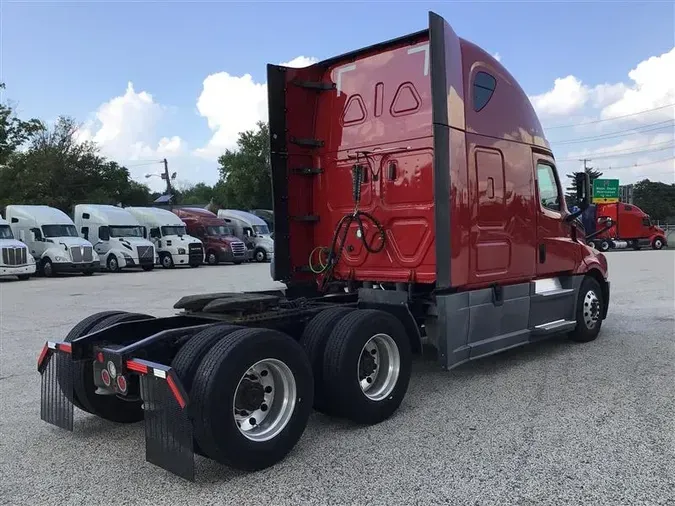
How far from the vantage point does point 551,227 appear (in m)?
7.24

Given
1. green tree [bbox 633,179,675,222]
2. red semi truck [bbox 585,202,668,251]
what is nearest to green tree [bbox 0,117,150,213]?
red semi truck [bbox 585,202,668,251]

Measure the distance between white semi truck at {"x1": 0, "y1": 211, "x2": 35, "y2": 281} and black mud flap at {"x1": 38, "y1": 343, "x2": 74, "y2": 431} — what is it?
20166mm

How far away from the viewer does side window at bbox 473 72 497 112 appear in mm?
5941

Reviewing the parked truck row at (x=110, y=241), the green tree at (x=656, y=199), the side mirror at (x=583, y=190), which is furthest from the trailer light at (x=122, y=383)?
the green tree at (x=656, y=199)

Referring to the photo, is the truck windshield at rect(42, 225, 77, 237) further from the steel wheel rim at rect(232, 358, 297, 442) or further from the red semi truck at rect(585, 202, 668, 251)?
the red semi truck at rect(585, 202, 668, 251)

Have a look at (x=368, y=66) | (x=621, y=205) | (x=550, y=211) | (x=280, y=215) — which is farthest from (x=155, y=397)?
(x=621, y=205)

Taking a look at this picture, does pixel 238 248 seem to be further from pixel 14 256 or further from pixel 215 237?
pixel 14 256

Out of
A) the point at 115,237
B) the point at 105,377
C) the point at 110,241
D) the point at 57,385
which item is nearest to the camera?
the point at 105,377

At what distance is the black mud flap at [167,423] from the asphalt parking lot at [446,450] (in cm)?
20

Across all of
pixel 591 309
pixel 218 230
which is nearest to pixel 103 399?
pixel 591 309

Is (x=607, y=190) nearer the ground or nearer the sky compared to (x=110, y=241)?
nearer the sky

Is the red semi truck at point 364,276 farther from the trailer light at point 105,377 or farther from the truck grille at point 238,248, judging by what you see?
the truck grille at point 238,248

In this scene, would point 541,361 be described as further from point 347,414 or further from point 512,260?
point 347,414

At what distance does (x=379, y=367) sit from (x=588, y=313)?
420cm
